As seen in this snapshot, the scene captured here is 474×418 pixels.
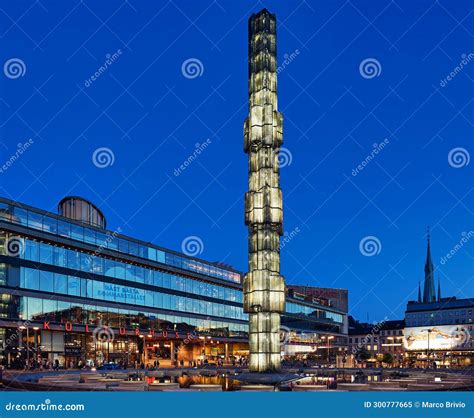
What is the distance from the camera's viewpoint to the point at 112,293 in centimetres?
10544

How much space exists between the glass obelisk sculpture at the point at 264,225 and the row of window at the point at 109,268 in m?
38.7

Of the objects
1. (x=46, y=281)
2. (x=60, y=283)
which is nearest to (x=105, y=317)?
(x=60, y=283)

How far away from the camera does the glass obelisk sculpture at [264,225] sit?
5884 centimetres

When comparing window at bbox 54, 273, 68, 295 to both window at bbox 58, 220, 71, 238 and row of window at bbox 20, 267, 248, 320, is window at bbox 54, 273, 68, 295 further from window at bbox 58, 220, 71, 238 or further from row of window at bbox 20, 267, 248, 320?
window at bbox 58, 220, 71, 238

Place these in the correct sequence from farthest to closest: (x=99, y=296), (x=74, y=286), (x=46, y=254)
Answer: (x=99, y=296) < (x=74, y=286) < (x=46, y=254)

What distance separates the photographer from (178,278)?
126 meters

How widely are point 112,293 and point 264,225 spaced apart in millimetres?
52504

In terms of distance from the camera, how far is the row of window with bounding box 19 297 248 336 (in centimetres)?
8938

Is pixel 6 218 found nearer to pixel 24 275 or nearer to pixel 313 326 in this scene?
pixel 24 275

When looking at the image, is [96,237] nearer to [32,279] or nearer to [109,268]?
[109,268]

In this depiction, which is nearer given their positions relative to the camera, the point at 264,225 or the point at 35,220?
the point at 264,225

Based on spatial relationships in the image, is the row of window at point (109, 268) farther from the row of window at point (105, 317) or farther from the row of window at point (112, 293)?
the row of window at point (105, 317)

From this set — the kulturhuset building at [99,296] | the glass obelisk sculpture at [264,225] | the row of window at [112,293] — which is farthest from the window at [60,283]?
the glass obelisk sculpture at [264,225]

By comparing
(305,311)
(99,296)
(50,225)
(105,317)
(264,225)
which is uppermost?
(50,225)
